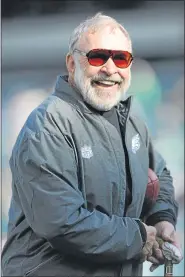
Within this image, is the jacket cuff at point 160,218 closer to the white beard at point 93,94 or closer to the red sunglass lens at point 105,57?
the white beard at point 93,94

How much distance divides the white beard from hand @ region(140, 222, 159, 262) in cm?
50

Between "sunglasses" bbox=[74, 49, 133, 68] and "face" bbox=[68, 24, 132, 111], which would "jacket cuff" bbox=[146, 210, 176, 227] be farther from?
"sunglasses" bbox=[74, 49, 133, 68]

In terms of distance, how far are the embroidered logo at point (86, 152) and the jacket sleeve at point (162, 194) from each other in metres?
0.47

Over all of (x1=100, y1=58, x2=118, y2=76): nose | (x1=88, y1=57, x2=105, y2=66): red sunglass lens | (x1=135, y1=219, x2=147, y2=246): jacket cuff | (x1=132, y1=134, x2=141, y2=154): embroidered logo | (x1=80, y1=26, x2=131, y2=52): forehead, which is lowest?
(x1=135, y1=219, x2=147, y2=246): jacket cuff

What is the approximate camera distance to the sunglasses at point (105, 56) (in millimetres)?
A: 2801

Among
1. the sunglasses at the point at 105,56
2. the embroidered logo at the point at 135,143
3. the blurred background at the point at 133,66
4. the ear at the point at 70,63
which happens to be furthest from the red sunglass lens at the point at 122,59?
the blurred background at the point at 133,66

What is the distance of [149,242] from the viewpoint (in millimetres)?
2871

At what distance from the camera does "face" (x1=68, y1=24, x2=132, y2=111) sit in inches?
111

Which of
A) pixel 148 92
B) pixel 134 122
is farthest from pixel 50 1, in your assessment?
pixel 134 122

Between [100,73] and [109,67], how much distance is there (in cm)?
4

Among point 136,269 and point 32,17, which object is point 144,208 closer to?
point 136,269

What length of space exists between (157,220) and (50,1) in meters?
2.26

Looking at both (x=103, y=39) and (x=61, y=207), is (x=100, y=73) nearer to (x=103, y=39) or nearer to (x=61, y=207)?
(x=103, y=39)

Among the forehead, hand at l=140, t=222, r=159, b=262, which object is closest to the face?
the forehead
